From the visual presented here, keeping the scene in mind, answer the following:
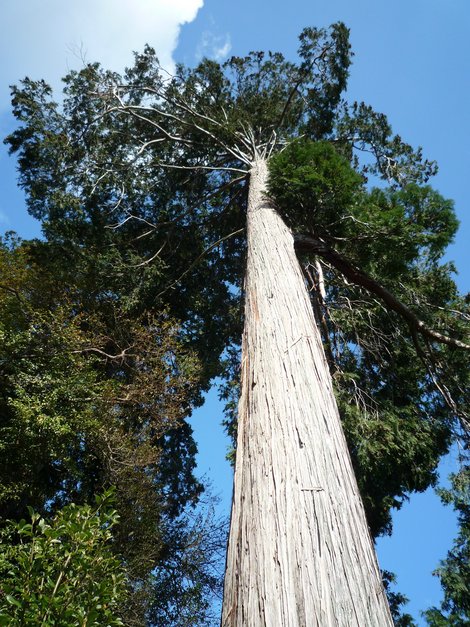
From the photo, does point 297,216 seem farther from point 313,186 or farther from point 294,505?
point 294,505

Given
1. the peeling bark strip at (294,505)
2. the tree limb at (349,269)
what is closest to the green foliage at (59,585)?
the peeling bark strip at (294,505)

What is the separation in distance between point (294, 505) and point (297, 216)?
4661 millimetres

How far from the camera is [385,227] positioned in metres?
6.37

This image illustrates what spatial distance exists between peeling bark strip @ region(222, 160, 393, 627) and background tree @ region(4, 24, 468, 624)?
2.86 meters

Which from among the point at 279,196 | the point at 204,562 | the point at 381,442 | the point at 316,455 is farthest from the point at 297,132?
the point at 316,455

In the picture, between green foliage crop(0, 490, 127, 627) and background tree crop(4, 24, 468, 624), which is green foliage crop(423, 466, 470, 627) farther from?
green foliage crop(0, 490, 127, 627)

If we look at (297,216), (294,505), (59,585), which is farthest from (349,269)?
(59,585)

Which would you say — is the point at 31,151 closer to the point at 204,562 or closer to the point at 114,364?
the point at 114,364

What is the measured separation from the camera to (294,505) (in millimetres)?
2510

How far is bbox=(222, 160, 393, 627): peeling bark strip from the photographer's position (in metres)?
2.14

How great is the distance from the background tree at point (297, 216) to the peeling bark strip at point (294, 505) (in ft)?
9.38

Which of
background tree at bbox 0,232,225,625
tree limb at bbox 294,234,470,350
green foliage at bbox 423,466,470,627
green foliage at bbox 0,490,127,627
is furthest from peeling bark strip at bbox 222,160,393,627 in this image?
green foliage at bbox 423,466,470,627

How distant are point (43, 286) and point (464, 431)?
26.6ft

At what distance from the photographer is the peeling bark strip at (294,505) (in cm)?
214
